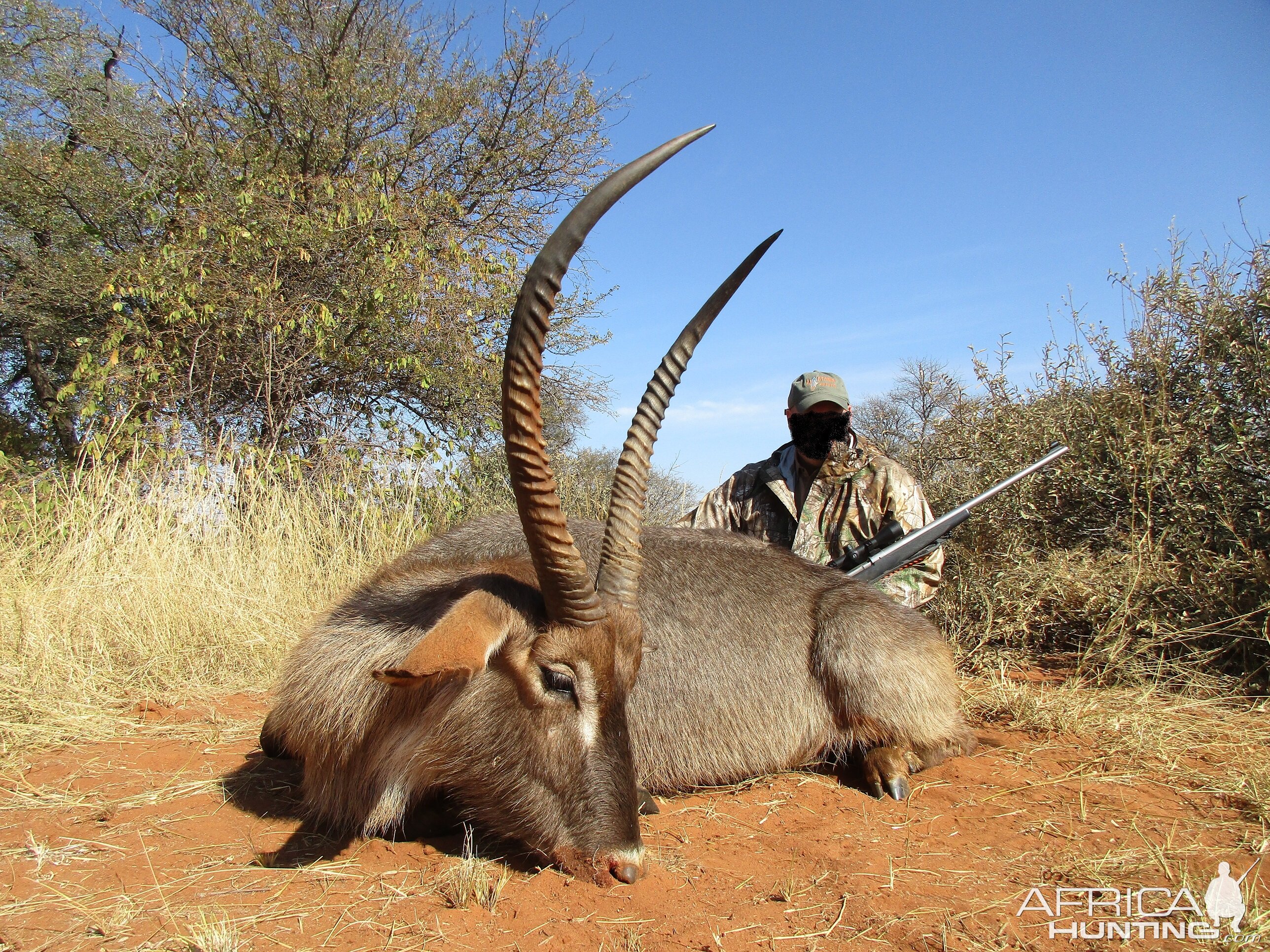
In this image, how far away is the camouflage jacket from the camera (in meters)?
5.44

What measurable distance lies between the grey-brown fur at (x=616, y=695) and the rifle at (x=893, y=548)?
0.76m

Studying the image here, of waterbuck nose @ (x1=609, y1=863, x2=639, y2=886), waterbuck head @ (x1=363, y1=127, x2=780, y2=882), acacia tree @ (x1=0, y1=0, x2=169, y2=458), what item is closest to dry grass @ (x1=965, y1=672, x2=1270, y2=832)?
waterbuck nose @ (x1=609, y1=863, x2=639, y2=886)

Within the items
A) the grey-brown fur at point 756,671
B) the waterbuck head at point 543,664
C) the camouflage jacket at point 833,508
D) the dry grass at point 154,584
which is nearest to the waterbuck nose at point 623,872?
the waterbuck head at point 543,664

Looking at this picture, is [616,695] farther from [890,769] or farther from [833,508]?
[833,508]

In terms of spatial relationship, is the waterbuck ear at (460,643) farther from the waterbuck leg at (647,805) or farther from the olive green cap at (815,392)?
the olive green cap at (815,392)

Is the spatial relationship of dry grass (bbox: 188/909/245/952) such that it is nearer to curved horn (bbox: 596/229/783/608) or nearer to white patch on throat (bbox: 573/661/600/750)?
white patch on throat (bbox: 573/661/600/750)

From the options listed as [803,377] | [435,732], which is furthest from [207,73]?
[435,732]

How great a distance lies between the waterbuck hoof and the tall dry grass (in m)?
2.86

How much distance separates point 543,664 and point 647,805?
1023 millimetres

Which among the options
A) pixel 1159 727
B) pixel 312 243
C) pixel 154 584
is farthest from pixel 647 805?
pixel 312 243

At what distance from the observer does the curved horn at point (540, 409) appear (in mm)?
2336

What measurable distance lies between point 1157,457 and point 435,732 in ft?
16.6

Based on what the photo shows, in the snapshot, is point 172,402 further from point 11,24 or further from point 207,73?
point 11,24

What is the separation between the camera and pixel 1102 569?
218 inches
